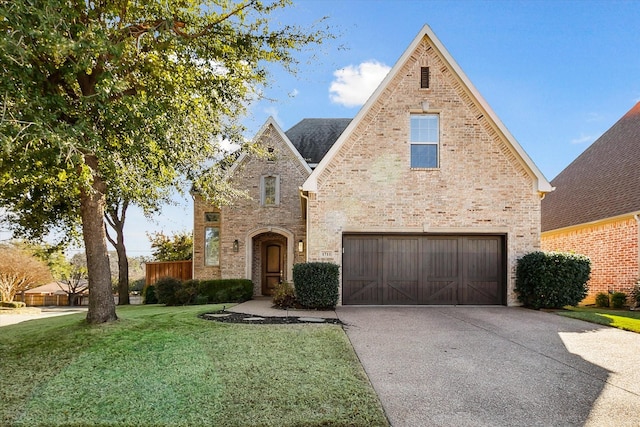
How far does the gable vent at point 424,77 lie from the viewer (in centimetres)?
1230

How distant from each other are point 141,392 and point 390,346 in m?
3.81

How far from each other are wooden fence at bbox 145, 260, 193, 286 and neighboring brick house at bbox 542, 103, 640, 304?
16.7 meters

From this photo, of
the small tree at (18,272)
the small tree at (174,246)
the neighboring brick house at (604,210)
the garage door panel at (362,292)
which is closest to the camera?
the garage door panel at (362,292)

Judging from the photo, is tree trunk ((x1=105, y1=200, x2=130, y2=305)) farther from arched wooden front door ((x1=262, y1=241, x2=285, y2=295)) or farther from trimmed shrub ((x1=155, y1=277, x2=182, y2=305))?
arched wooden front door ((x1=262, y1=241, x2=285, y2=295))

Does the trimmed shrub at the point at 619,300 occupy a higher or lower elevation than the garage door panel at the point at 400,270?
lower

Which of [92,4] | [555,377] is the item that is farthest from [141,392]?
[92,4]

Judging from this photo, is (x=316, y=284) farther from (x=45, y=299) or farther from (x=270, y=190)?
(x=45, y=299)

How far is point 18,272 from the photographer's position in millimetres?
21328

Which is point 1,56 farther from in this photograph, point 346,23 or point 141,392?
point 346,23

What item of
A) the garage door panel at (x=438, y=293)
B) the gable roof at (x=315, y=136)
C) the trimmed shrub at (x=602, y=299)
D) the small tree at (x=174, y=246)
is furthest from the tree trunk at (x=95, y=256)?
the trimmed shrub at (x=602, y=299)

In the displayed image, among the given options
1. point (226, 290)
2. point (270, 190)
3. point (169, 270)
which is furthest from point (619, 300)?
point (169, 270)

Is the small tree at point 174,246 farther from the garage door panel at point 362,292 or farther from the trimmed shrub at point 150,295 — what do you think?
the garage door panel at point 362,292

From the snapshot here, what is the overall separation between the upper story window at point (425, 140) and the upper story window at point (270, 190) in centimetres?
691

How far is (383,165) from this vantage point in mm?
12023
